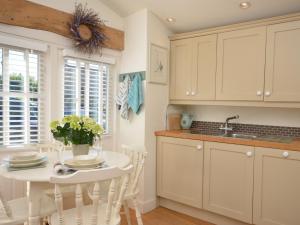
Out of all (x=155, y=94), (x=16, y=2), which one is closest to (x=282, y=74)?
(x=155, y=94)

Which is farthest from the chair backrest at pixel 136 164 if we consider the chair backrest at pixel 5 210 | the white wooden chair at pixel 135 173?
the chair backrest at pixel 5 210

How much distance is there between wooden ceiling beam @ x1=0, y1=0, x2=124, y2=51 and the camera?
2129 mm

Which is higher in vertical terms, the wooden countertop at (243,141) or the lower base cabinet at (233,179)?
the wooden countertop at (243,141)

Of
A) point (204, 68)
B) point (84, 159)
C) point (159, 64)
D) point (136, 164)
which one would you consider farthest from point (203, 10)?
point (84, 159)

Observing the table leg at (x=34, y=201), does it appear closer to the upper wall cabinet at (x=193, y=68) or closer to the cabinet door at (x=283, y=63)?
the upper wall cabinet at (x=193, y=68)

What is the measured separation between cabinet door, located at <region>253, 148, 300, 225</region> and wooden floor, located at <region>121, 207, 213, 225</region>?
68 cm

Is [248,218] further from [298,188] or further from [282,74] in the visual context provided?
[282,74]

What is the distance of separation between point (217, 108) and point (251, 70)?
2.46 ft

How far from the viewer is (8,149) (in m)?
2.22

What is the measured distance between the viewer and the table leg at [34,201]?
1.50 m

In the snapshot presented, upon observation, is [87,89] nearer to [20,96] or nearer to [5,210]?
[20,96]

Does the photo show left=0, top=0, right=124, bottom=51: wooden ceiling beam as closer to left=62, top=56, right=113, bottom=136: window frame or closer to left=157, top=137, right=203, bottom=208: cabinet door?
left=62, top=56, right=113, bottom=136: window frame

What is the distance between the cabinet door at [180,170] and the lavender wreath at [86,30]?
1357 mm

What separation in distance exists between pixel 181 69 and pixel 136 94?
0.71 meters
